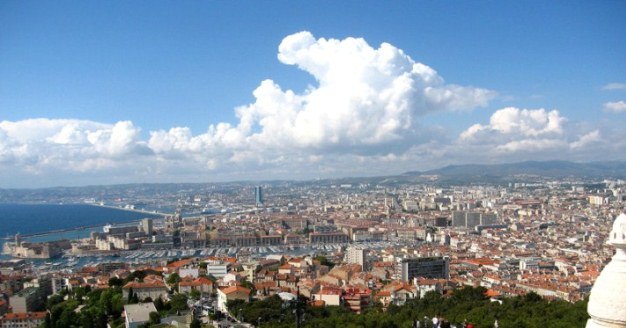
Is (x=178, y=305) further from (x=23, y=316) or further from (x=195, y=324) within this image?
(x=23, y=316)

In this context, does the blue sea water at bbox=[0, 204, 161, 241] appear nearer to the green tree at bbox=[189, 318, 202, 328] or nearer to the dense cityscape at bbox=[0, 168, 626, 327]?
the dense cityscape at bbox=[0, 168, 626, 327]

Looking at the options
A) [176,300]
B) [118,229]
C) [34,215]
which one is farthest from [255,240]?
[34,215]

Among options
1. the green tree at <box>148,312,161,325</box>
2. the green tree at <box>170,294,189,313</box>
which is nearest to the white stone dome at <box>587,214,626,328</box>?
the green tree at <box>148,312,161,325</box>

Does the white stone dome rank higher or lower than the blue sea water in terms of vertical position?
higher

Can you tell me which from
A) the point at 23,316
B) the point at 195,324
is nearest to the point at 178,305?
the point at 195,324

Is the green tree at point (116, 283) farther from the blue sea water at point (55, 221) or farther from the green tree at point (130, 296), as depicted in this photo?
the blue sea water at point (55, 221)

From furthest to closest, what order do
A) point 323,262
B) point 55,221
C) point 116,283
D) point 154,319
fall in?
point 55,221 < point 323,262 < point 116,283 < point 154,319
